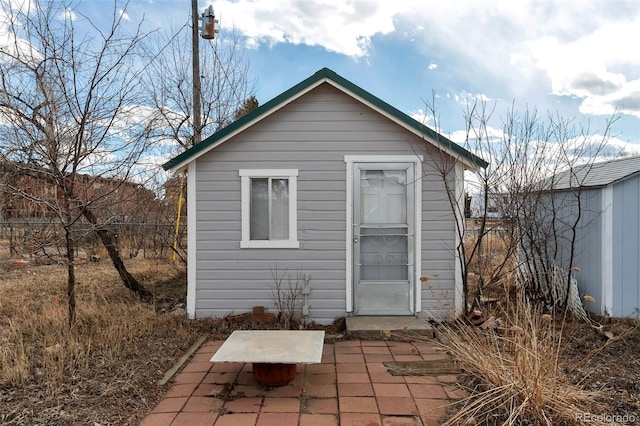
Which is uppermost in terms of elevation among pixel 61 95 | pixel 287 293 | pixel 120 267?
pixel 61 95

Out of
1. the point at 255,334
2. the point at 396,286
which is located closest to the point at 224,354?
the point at 255,334

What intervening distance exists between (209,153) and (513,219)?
14.2ft

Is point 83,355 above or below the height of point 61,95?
below

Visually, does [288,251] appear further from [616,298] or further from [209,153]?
[616,298]

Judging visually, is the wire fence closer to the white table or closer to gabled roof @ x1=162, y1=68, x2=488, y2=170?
gabled roof @ x1=162, y1=68, x2=488, y2=170

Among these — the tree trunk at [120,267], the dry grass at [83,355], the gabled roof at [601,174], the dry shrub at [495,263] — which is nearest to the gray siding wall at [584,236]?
the gabled roof at [601,174]

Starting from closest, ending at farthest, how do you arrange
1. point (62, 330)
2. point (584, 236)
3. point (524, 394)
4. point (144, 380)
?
point (524, 394), point (144, 380), point (62, 330), point (584, 236)

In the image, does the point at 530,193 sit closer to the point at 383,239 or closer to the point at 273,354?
the point at 383,239

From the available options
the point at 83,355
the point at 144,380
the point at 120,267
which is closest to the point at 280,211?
the point at 144,380

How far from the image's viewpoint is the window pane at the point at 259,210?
523cm

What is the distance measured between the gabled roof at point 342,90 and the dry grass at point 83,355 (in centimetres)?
206

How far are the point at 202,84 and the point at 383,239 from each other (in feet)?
20.6

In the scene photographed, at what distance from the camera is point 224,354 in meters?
3.22

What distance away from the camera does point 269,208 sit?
521cm
